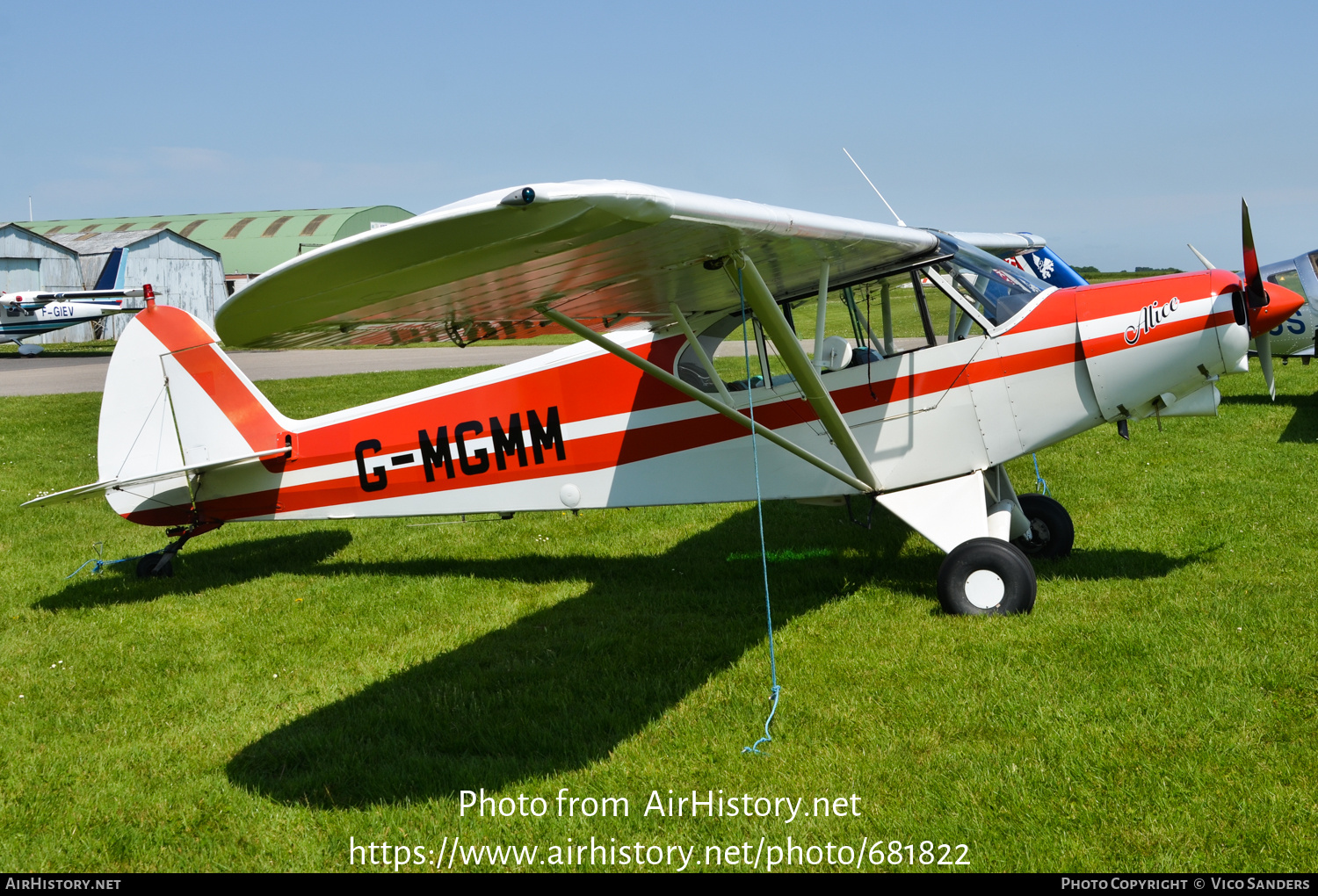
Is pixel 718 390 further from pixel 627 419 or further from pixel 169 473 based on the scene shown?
pixel 169 473

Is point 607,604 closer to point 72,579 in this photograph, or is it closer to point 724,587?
point 724,587

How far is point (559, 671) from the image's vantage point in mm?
5359

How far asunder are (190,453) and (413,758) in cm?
432

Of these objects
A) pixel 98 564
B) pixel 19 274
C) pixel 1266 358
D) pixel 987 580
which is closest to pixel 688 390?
pixel 987 580

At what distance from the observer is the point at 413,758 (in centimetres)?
430

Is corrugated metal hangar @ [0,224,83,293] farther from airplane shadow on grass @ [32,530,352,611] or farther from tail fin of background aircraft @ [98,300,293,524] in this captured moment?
tail fin of background aircraft @ [98,300,293,524]

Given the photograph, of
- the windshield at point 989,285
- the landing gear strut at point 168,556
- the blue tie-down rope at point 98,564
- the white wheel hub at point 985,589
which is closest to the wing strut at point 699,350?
the windshield at point 989,285

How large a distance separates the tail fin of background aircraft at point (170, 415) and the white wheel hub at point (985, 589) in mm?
5226

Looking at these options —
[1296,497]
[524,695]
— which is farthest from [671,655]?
[1296,497]

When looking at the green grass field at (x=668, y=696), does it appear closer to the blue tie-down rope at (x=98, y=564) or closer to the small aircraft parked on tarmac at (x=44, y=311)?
the blue tie-down rope at (x=98, y=564)

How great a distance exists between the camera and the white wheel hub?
574 centimetres

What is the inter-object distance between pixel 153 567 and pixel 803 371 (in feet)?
18.3

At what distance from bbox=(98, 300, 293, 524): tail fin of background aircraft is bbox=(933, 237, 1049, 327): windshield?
5190 millimetres

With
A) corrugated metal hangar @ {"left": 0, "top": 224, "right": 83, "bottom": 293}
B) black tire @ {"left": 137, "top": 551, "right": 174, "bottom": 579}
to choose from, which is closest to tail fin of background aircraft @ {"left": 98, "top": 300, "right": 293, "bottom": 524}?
black tire @ {"left": 137, "top": 551, "right": 174, "bottom": 579}
